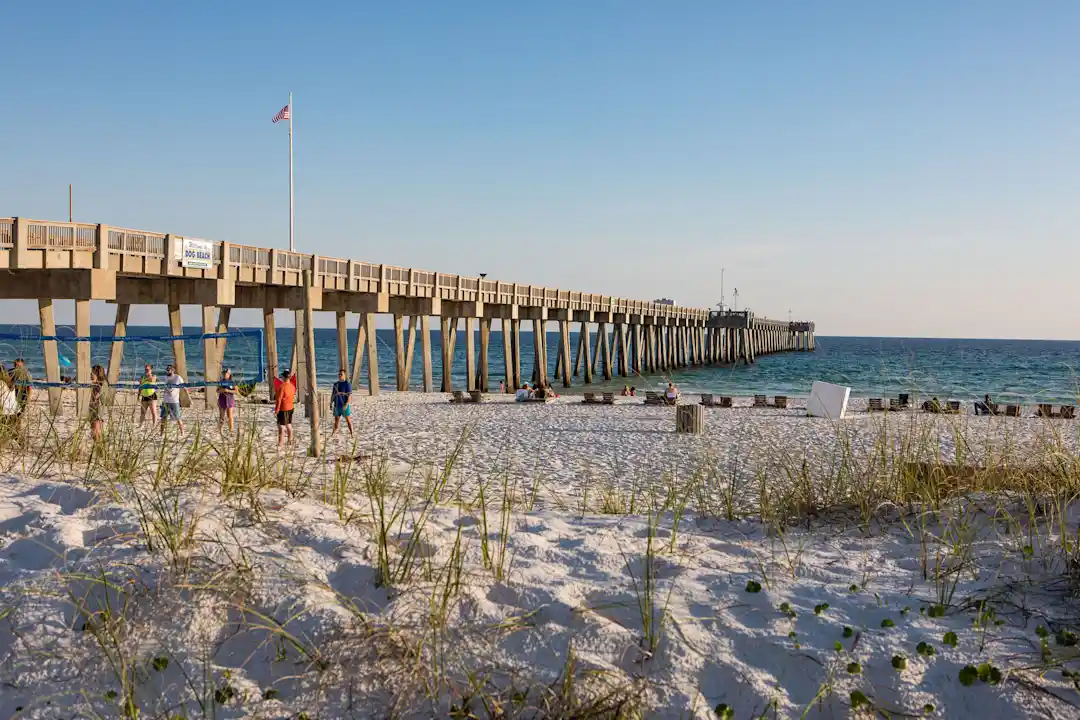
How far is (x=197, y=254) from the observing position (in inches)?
637

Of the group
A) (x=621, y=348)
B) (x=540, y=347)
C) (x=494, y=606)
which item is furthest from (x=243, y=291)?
(x=621, y=348)

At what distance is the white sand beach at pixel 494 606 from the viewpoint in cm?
→ 298

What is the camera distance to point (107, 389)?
6.12 m

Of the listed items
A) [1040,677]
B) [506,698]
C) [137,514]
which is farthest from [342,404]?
[1040,677]

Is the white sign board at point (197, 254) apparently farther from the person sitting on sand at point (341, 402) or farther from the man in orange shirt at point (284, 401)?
the person sitting on sand at point (341, 402)

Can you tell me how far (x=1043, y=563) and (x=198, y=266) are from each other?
1562 cm

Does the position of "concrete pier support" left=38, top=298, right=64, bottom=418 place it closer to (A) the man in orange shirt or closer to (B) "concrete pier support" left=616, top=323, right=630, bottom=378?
(A) the man in orange shirt

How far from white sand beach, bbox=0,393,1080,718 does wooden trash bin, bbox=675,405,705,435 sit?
9845mm

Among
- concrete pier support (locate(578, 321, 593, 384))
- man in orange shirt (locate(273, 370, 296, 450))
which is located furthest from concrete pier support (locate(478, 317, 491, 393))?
man in orange shirt (locate(273, 370, 296, 450))

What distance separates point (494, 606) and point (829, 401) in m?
16.7

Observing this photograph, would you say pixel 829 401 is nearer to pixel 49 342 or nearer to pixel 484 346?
pixel 484 346

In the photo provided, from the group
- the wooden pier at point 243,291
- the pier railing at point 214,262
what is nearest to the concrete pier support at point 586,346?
the wooden pier at point 243,291

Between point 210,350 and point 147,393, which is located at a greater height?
point 210,350

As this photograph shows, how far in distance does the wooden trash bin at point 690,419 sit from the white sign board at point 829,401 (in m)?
3.94
